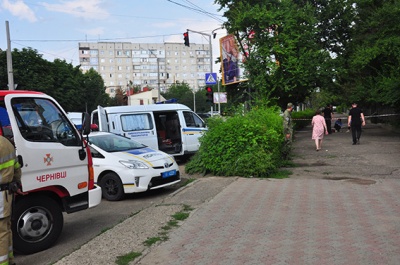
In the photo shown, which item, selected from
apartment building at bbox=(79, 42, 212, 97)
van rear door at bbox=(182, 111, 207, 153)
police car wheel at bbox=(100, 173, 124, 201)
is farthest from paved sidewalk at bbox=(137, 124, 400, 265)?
apartment building at bbox=(79, 42, 212, 97)

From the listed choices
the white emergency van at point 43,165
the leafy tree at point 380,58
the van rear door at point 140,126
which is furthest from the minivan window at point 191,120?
the leafy tree at point 380,58

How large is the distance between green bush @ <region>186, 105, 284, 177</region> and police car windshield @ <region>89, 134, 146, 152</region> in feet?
5.94

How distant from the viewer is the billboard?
2480 cm

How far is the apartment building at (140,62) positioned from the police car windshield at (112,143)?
312ft

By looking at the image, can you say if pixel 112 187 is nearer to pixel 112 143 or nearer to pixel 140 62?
pixel 112 143

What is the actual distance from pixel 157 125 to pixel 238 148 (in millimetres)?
5076

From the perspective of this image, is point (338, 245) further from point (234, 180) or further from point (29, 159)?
point (234, 180)

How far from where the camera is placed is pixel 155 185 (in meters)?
8.47

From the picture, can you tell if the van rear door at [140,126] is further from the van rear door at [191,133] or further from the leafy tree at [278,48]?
the leafy tree at [278,48]

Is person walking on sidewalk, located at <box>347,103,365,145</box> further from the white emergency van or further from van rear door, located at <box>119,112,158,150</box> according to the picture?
the white emergency van

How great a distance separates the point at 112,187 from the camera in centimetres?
848

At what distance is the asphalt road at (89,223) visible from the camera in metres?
5.12

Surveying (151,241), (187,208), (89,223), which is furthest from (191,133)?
(151,241)

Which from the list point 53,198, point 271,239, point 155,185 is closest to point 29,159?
point 53,198
